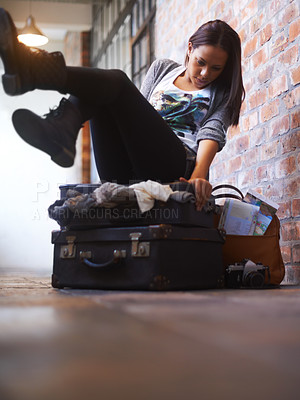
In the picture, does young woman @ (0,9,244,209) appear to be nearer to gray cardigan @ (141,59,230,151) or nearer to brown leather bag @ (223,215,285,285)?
gray cardigan @ (141,59,230,151)

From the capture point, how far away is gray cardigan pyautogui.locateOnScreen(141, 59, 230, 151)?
82.4 inches

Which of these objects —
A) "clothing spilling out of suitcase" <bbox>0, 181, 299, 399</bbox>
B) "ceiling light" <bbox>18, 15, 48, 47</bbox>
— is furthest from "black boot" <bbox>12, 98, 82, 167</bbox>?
"ceiling light" <bbox>18, 15, 48, 47</bbox>

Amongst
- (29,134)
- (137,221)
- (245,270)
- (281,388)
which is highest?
(29,134)

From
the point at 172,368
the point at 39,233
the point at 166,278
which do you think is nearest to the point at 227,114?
the point at 166,278

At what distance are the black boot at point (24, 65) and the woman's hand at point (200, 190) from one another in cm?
64

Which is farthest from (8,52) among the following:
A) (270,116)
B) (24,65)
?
(270,116)

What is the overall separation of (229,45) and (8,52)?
104 centimetres

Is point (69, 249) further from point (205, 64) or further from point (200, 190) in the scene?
point (205, 64)

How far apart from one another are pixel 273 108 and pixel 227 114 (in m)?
0.45

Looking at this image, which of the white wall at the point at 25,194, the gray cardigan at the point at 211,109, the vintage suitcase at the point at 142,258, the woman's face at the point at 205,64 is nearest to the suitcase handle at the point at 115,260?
the vintage suitcase at the point at 142,258

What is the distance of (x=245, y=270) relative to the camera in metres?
2.03

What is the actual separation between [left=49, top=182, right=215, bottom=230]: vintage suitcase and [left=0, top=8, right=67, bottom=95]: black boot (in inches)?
23.2

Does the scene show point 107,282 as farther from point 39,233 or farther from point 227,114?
point 39,233

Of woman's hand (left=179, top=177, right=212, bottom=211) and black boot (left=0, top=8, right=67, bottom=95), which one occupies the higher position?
black boot (left=0, top=8, right=67, bottom=95)
